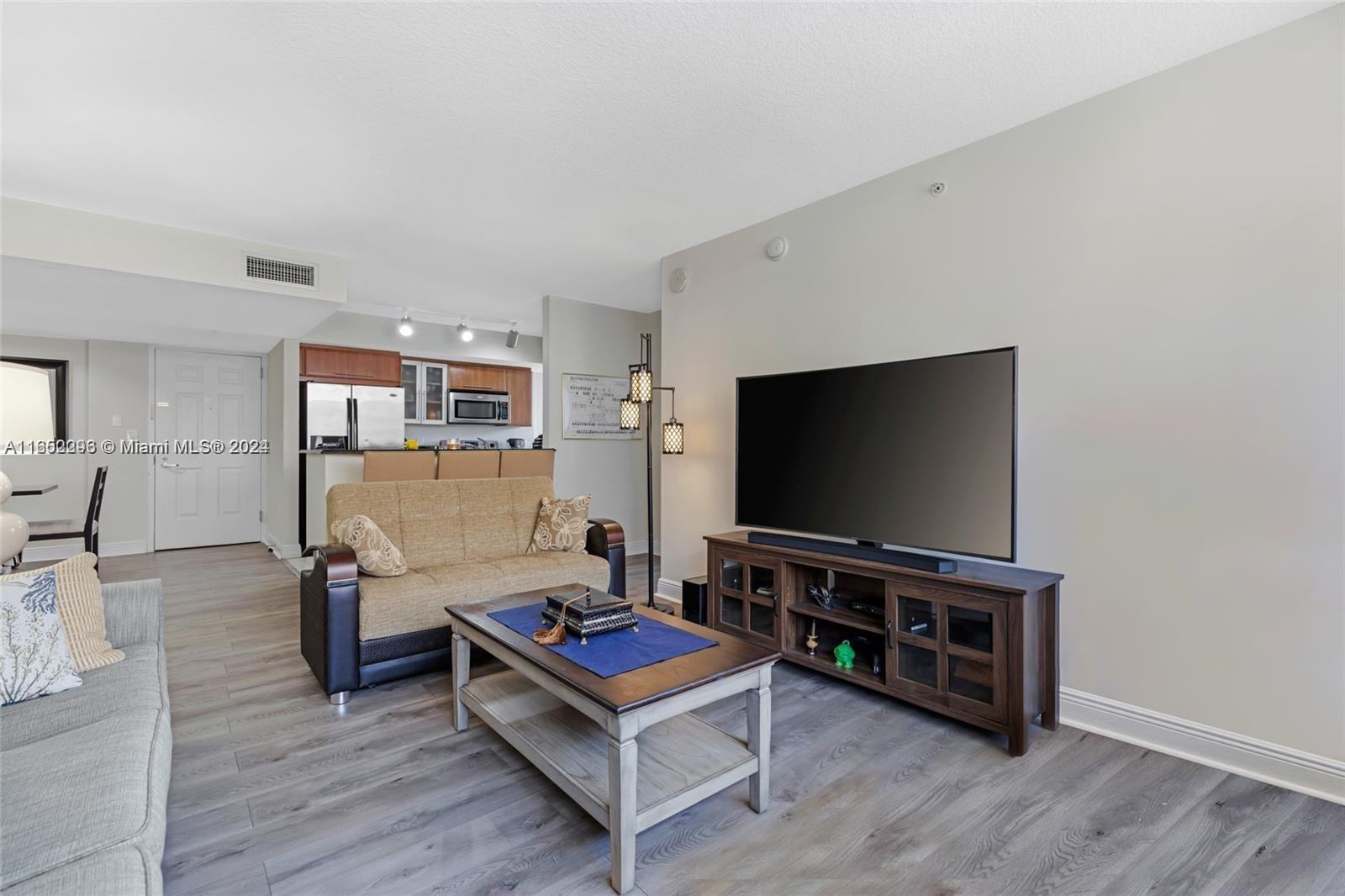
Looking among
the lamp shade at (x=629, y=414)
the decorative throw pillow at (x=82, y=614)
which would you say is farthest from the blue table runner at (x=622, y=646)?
the lamp shade at (x=629, y=414)

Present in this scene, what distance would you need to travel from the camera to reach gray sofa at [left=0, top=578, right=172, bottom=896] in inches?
42.3

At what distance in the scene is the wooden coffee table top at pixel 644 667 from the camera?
165cm

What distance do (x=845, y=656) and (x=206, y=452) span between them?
23.1 ft

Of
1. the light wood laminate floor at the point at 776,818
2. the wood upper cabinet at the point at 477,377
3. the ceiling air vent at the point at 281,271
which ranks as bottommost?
the light wood laminate floor at the point at 776,818

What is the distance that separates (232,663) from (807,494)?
3.11 meters

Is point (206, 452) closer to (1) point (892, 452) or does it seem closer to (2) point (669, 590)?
(2) point (669, 590)

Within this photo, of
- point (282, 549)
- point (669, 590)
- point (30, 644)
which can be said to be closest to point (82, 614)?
point (30, 644)

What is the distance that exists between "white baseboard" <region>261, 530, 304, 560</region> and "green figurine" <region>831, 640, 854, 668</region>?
5231 mm

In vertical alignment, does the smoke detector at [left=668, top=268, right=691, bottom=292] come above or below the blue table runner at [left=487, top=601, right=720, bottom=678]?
above

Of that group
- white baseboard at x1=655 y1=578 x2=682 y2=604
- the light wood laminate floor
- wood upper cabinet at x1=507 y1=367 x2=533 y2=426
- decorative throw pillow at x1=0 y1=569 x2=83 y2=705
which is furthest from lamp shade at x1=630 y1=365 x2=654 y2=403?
wood upper cabinet at x1=507 y1=367 x2=533 y2=426

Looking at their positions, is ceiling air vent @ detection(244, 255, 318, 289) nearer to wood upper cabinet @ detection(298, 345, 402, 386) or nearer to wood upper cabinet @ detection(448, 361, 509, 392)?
wood upper cabinet @ detection(298, 345, 402, 386)

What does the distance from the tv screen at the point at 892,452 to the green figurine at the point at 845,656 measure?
52cm

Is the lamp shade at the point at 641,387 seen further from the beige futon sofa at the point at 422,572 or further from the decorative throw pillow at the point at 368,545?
the decorative throw pillow at the point at 368,545

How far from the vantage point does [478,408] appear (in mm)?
7711
